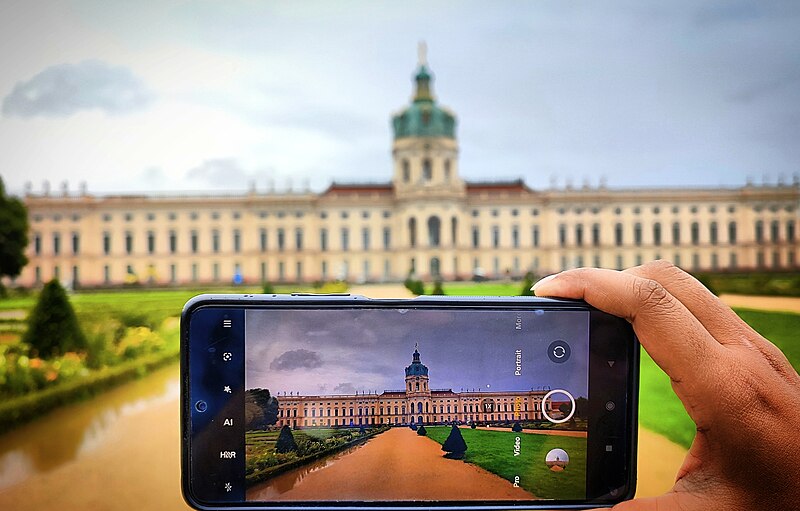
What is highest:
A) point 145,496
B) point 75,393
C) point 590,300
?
point 590,300

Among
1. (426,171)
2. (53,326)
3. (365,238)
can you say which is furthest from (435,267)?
(53,326)

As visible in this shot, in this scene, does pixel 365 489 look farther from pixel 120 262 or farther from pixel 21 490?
pixel 120 262

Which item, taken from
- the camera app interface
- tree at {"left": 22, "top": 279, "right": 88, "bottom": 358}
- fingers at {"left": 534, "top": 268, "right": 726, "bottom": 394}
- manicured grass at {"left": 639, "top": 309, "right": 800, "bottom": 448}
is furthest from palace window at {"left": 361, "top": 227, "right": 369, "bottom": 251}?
fingers at {"left": 534, "top": 268, "right": 726, "bottom": 394}

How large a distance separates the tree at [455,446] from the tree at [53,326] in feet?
7.64

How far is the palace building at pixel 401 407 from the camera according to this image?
35.5 inches

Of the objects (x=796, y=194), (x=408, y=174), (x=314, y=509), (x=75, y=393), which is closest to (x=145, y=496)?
(x=75, y=393)

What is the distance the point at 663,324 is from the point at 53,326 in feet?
8.75

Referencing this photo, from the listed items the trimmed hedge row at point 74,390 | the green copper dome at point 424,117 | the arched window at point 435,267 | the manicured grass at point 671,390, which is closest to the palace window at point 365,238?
the arched window at point 435,267

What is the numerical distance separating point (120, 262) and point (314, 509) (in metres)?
3.28

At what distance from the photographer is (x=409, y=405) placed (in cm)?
90

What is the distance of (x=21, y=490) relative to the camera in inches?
82.2

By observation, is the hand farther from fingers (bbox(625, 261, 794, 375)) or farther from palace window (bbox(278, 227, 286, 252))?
palace window (bbox(278, 227, 286, 252))

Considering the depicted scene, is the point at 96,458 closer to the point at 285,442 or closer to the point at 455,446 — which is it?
the point at 285,442

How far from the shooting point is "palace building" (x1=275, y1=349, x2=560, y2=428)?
90cm
